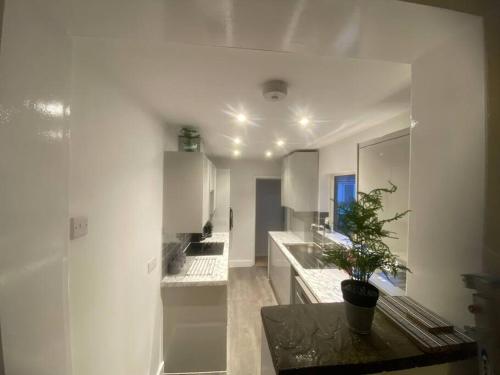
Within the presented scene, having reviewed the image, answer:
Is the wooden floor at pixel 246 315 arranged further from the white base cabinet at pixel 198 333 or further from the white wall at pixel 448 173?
the white wall at pixel 448 173

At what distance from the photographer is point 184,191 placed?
1.95 m

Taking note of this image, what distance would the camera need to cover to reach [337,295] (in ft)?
5.16

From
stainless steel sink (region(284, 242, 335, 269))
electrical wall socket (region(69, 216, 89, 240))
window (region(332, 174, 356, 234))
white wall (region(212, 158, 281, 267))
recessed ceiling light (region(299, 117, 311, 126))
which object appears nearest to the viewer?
electrical wall socket (region(69, 216, 89, 240))

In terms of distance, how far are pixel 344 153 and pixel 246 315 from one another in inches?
100

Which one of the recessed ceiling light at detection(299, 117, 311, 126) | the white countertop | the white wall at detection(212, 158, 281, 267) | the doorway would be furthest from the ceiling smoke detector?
the doorway

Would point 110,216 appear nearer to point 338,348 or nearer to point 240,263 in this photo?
point 338,348

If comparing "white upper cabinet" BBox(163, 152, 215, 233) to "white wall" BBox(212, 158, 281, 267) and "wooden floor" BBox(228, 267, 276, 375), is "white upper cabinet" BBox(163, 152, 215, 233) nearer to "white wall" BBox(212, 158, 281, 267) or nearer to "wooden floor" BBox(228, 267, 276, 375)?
"wooden floor" BBox(228, 267, 276, 375)

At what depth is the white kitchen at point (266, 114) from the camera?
19.5 inches

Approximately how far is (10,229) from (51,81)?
39 centimetres

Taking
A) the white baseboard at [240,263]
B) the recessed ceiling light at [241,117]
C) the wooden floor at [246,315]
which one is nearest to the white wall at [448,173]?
the recessed ceiling light at [241,117]

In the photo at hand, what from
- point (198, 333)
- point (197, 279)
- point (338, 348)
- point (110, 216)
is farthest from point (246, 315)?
point (338, 348)

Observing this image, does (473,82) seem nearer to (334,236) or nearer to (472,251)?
(472,251)

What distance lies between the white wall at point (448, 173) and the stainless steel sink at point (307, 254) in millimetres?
1536

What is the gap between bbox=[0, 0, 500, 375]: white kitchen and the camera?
1.63ft
